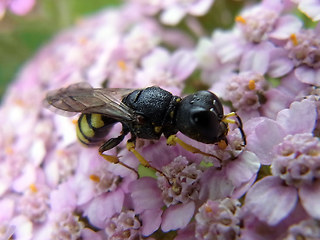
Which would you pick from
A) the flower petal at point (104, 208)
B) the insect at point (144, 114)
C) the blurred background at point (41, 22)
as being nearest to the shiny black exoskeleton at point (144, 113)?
the insect at point (144, 114)

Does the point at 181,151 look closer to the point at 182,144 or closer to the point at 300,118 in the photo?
the point at 182,144

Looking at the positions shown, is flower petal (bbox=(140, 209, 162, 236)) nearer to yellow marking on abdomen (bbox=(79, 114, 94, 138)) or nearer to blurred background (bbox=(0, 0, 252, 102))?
yellow marking on abdomen (bbox=(79, 114, 94, 138))

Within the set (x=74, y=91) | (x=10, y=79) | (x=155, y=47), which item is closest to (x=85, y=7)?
(x=10, y=79)

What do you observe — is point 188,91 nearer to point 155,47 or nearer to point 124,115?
point 155,47

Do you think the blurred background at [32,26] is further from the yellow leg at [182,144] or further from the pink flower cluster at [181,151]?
the yellow leg at [182,144]

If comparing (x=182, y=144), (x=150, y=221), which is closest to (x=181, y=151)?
(x=182, y=144)

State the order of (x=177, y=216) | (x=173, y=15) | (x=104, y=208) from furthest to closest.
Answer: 1. (x=173, y=15)
2. (x=104, y=208)
3. (x=177, y=216)

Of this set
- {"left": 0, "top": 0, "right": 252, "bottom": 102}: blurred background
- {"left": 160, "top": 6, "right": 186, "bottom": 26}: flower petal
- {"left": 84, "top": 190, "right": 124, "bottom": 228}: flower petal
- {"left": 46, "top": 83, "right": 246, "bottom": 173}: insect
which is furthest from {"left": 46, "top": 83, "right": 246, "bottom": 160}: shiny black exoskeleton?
{"left": 0, "top": 0, "right": 252, "bottom": 102}: blurred background

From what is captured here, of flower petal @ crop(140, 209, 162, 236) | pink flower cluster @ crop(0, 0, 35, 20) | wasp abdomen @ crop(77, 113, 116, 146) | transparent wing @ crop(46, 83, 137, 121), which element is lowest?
flower petal @ crop(140, 209, 162, 236)
